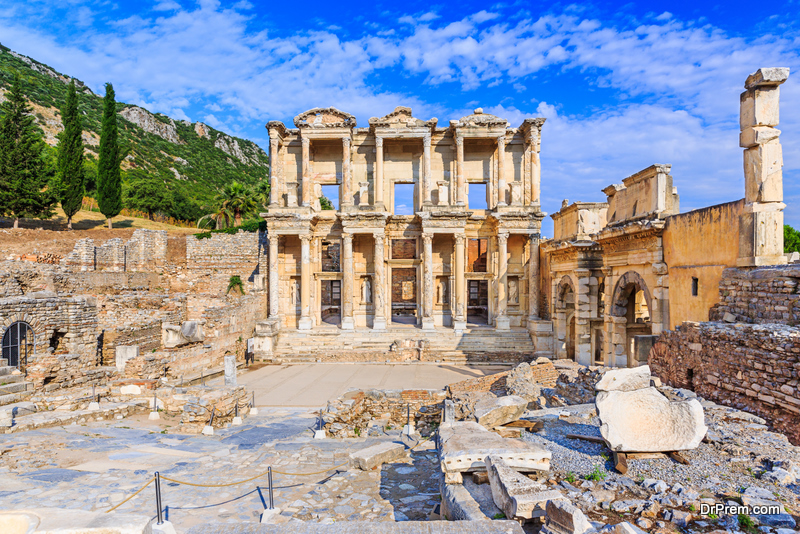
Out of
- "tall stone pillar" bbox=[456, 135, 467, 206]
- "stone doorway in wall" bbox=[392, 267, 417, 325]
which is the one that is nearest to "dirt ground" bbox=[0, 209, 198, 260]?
"stone doorway in wall" bbox=[392, 267, 417, 325]

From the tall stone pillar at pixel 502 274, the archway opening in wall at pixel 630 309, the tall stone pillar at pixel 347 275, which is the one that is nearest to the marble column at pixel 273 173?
the tall stone pillar at pixel 347 275

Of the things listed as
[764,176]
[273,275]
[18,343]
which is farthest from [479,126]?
[18,343]

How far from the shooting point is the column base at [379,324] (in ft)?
75.6

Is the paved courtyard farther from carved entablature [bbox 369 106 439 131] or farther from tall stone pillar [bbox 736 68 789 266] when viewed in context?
carved entablature [bbox 369 106 439 131]

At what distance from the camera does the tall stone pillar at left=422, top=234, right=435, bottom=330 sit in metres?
23.3

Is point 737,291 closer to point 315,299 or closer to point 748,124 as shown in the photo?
point 748,124

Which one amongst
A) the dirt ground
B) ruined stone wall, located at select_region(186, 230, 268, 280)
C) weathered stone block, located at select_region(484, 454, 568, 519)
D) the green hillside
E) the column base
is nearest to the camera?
weathered stone block, located at select_region(484, 454, 568, 519)

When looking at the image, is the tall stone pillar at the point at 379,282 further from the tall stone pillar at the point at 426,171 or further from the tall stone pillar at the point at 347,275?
the tall stone pillar at the point at 426,171

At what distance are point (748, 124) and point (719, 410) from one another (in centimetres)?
655

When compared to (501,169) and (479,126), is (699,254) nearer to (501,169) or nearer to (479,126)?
(501,169)

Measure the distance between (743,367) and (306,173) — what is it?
21.8 metres

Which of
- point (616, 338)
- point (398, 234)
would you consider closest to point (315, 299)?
point (398, 234)

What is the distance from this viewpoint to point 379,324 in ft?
75.8

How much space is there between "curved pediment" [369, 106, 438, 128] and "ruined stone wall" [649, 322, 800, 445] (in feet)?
58.3
